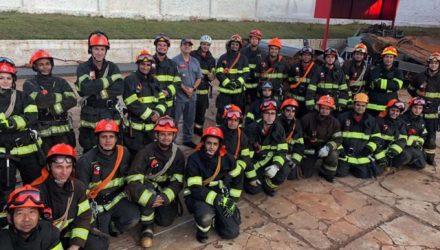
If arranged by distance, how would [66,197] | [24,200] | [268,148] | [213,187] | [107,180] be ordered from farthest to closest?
[268,148]
[213,187]
[107,180]
[66,197]
[24,200]

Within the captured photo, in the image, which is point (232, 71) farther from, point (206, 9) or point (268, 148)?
point (206, 9)

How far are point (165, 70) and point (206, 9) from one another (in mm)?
17497

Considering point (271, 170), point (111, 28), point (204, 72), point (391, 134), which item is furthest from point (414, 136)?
point (111, 28)

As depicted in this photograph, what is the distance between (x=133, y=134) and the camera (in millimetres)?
5203

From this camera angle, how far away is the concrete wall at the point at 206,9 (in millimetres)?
16500

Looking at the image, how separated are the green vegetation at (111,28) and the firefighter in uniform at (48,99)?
9024 millimetres

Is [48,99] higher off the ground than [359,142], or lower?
higher

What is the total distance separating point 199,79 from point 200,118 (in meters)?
0.96

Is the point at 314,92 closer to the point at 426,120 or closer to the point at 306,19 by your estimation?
the point at 426,120

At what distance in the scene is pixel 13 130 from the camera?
13.1ft

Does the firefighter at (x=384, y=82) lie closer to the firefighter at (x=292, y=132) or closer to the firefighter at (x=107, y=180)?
the firefighter at (x=292, y=132)

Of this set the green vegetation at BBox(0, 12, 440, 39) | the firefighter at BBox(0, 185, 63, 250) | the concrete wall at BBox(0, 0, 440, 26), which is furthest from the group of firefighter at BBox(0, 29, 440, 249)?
the concrete wall at BBox(0, 0, 440, 26)

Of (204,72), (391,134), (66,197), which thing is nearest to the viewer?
(66,197)

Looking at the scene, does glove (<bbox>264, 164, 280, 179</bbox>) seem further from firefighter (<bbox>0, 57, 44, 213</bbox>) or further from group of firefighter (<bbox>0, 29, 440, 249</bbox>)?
firefighter (<bbox>0, 57, 44, 213</bbox>)
